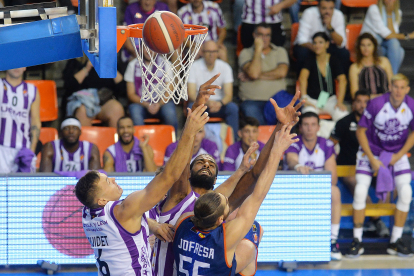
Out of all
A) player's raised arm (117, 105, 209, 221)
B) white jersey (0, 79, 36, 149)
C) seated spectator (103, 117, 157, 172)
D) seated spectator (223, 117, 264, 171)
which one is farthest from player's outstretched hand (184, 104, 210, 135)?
white jersey (0, 79, 36, 149)

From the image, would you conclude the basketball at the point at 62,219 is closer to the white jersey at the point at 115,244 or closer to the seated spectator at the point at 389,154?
the white jersey at the point at 115,244

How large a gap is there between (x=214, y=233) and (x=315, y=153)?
4.09 meters

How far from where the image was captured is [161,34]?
386cm

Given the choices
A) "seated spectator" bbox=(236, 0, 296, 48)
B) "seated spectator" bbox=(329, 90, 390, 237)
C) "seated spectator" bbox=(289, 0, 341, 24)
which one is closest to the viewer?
"seated spectator" bbox=(329, 90, 390, 237)

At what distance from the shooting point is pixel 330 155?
23.9 feet

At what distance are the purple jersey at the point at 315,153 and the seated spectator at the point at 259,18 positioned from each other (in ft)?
8.34

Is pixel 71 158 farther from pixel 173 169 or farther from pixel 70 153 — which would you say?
pixel 173 169

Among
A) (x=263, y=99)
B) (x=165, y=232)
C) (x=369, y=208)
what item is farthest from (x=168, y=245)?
(x=263, y=99)

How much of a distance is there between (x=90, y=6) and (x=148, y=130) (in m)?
4.75

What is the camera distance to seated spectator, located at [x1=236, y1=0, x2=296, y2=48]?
9.17 meters

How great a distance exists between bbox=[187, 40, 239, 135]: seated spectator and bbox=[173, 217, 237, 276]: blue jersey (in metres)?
4.88

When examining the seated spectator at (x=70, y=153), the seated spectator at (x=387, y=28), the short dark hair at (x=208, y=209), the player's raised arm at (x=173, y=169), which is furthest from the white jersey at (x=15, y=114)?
the seated spectator at (x=387, y=28)

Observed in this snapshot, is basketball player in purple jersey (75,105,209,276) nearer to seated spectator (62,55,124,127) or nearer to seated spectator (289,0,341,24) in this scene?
seated spectator (62,55,124,127)

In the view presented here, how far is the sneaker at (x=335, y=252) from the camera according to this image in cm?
696
